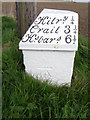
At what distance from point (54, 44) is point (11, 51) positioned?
97cm

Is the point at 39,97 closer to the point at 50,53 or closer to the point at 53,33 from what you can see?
the point at 50,53

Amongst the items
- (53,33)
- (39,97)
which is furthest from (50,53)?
(39,97)

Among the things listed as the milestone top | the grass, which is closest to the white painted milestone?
the milestone top

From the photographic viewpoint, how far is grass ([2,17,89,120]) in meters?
2.21

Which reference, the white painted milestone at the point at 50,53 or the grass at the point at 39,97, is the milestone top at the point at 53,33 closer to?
the white painted milestone at the point at 50,53

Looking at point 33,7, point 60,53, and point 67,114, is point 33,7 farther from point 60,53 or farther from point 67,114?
point 67,114

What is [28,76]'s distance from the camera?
262cm

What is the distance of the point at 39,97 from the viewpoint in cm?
239

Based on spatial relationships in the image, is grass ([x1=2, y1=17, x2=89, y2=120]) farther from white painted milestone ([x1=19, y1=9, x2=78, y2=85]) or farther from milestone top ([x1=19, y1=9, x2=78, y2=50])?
milestone top ([x1=19, y1=9, x2=78, y2=50])

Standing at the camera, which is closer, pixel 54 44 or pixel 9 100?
pixel 9 100

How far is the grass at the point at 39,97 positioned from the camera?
7.23ft

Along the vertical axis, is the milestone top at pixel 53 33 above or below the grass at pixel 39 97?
above

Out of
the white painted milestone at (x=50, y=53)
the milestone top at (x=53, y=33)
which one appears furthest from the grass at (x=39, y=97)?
the milestone top at (x=53, y=33)

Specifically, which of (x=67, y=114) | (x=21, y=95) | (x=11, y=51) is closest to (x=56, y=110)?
(x=67, y=114)
